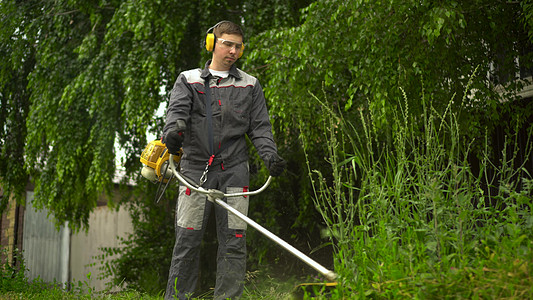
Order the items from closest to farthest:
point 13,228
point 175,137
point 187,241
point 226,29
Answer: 1. point 175,137
2. point 187,241
3. point 226,29
4. point 13,228

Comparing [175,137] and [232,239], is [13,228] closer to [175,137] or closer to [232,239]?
Result: [232,239]

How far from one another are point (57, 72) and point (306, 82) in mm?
4234

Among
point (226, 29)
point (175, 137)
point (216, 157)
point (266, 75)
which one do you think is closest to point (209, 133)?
point (216, 157)

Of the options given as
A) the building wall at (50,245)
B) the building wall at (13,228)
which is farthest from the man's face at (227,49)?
the building wall at (13,228)

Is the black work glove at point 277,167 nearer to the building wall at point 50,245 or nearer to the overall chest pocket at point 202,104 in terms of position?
the overall chest pocket at point 202,104

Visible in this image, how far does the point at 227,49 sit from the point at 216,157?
0.70 meters

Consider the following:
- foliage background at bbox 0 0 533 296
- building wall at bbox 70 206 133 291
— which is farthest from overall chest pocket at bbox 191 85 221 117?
building wall at bbox 70 206 133 291

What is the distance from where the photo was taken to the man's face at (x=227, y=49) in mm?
3936

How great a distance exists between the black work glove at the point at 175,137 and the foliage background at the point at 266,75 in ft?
6.90

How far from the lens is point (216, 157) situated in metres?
3.88

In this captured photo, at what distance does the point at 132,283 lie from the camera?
8.64m

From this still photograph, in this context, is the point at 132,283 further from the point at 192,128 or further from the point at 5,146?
the point at 192,128

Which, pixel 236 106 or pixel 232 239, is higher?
pixel 236 106

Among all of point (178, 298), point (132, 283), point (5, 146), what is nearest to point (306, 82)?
point (178, 298)
